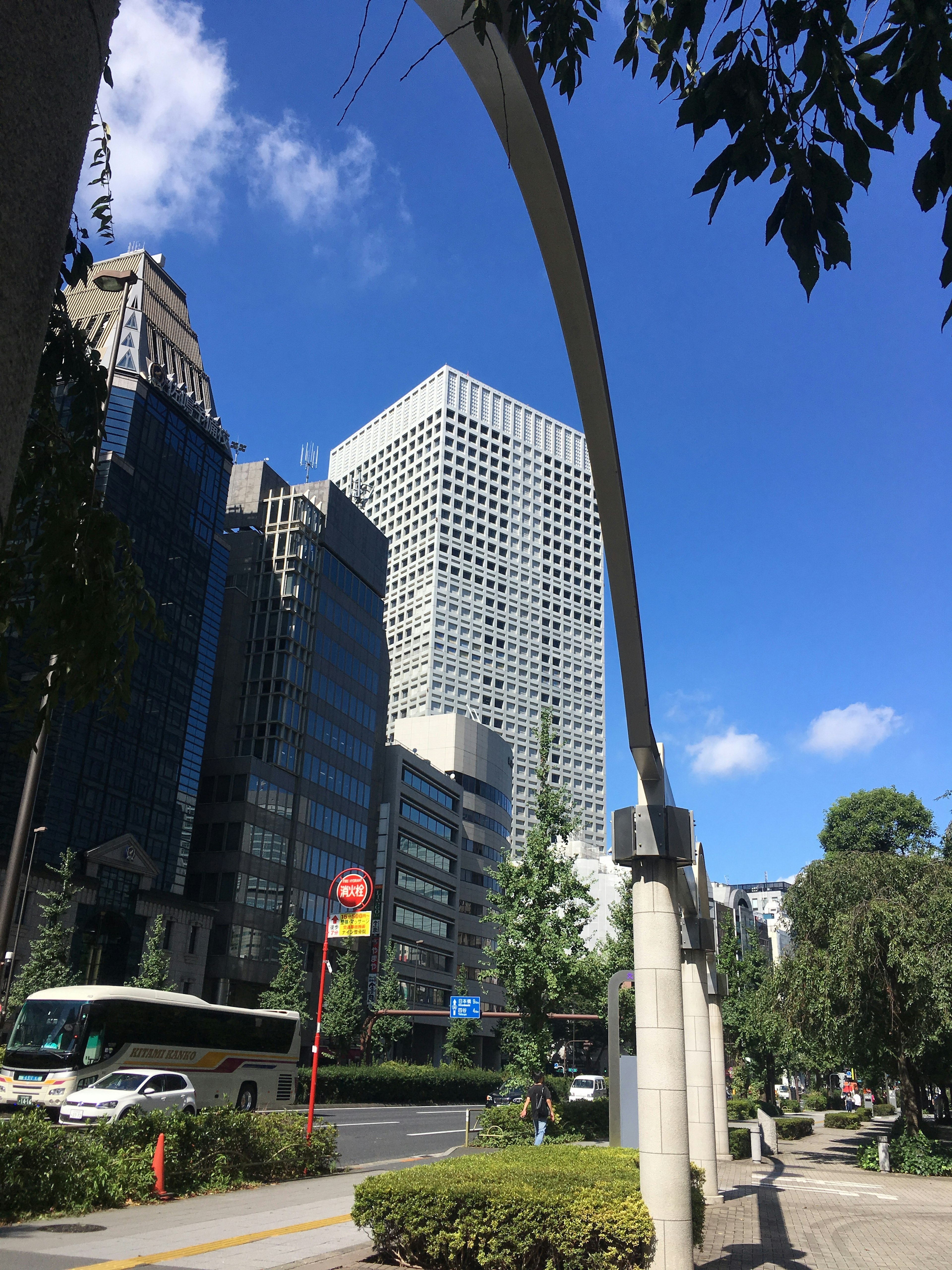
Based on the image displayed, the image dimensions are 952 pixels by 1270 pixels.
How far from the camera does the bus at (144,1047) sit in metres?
25.1

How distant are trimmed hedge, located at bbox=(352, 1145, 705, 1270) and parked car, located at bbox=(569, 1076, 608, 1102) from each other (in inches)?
1846

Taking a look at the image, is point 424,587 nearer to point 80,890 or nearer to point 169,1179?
point 80,890

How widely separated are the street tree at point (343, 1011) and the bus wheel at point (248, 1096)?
20.9 meters

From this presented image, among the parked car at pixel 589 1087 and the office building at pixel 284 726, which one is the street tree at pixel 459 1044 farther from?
the office building at pixel 284 726

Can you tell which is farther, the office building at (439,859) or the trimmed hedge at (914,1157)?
the office building at (439,859)

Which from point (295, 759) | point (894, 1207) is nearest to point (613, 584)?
point (894, 1207)

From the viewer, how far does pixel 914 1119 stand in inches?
975

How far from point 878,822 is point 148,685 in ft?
139

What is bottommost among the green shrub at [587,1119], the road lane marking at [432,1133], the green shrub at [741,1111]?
the road lane marking at [432,1133]

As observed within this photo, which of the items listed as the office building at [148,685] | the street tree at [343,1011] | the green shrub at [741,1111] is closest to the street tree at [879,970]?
the green shrub at [741,1111]

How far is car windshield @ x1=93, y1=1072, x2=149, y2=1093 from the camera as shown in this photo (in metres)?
21.0

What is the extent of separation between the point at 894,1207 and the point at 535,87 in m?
19.2

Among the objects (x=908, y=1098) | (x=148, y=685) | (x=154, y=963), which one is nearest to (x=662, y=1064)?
(x=908, y=1098)

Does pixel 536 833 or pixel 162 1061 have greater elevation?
pixel 536 833
